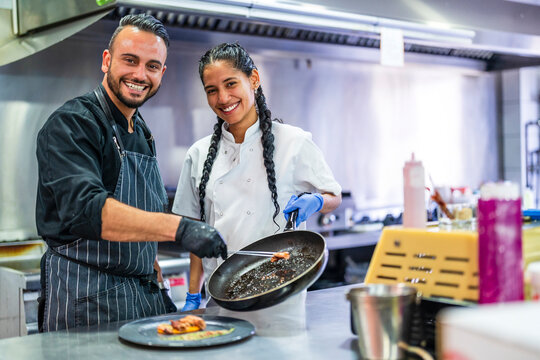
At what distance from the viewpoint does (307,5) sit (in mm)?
2973

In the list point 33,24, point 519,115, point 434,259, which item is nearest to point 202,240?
point 434,259

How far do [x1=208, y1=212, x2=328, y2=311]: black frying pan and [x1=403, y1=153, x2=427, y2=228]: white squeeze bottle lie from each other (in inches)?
10.0

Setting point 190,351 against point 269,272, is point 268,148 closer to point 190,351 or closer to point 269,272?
point 269,272

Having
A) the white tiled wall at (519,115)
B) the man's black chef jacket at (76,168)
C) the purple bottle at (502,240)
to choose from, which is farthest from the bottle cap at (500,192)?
the white tiled wall at (519,115)

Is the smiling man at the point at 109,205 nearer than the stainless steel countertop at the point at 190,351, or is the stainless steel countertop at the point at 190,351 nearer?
the stainless steel countertop at the point at 190,351

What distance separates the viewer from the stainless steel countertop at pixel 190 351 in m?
→ 1.54

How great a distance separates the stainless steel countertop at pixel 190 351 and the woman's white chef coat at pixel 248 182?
1.91 feet

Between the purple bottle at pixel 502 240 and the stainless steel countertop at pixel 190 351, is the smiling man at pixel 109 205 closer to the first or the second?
the stainless steel countertop at pixel 190 351

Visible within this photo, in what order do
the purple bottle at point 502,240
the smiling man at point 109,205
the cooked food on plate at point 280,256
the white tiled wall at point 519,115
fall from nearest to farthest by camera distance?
the purple bottle at point 502,240
the smiling man at point 109,205
the cooked food on plate at point 280,256
the white tiled wall at point 519,115

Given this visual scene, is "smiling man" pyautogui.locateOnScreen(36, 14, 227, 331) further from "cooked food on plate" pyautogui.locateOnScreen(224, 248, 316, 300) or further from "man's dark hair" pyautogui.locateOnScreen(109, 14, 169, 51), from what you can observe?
"cooked food on plate" pyautogui.locateOnScreen(224, 248, 316, 300)

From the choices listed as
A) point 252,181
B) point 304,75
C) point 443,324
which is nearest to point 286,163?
point 252,181

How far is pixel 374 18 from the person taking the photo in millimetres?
3193

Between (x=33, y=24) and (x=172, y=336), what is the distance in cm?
253

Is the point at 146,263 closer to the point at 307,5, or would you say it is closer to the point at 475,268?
the point at 475,268
